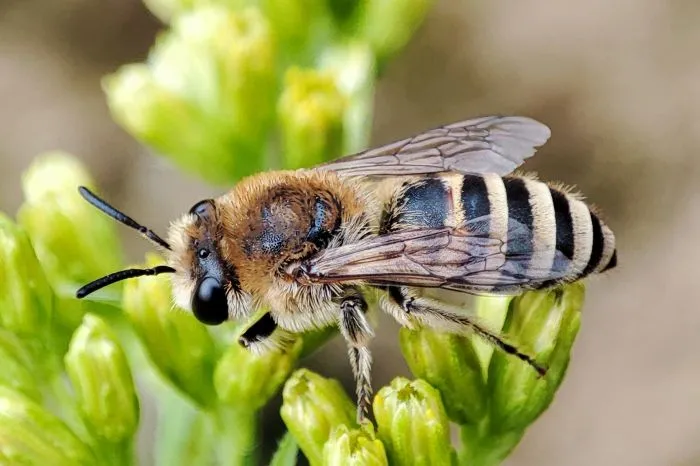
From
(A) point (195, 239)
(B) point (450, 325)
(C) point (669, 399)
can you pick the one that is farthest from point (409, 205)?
(C) point (669, 399)

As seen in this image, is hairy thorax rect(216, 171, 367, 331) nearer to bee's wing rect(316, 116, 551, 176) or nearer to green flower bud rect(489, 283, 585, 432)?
bee's wing rect(316, 116, 551, 176)

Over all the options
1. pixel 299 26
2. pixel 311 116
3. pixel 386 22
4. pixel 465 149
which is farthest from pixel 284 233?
pixel 386 22

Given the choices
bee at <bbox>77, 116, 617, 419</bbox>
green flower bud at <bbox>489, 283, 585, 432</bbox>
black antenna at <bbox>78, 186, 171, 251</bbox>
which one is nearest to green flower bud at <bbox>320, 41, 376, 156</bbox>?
bee at <bbox>77, 116, 617, 419</bbox>

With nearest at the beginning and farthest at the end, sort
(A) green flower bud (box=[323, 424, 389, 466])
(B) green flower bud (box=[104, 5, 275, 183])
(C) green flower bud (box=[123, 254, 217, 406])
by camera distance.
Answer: (A) green flower bud (box=[323, 424, 389, 466]) → (C) green flower bud (box=[123, 254, 217, 406]) → (B) green flower bud (box=[104, 5, 275, 183])

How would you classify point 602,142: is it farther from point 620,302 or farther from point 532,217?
point 532,217

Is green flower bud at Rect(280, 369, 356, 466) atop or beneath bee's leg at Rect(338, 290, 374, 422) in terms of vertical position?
beneath

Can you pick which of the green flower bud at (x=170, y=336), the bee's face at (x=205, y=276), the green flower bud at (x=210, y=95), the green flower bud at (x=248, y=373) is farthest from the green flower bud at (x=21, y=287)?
the green flower bud at (x=210, y=95)
